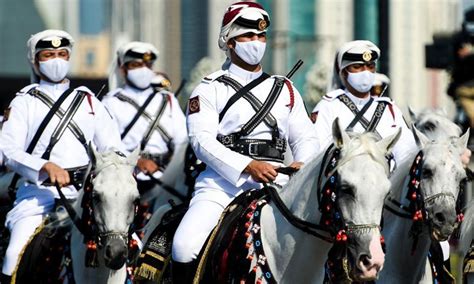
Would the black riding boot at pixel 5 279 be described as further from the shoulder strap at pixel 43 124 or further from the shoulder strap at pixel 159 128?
the shoulder strap at pixel 159 128

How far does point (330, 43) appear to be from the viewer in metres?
47.8

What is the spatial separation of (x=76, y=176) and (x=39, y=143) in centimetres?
47

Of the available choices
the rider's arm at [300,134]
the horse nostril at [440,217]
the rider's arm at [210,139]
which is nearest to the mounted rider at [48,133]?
the rider's arm at [210,139]

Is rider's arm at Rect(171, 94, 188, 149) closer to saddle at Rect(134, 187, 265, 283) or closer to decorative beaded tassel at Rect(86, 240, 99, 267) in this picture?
saddle at Rect(134, 187, 265, 283)

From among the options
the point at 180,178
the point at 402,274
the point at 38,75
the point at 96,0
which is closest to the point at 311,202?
the point at 402,274

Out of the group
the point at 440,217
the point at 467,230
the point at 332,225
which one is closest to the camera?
the point at 332,225

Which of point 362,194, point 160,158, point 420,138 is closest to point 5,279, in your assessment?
point 420,138

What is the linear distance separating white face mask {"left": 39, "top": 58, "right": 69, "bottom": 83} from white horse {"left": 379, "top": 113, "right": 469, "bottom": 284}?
3231 mm

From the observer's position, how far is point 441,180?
1385cm

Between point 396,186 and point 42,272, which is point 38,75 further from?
point 396,186

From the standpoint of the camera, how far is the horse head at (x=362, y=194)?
457 inches

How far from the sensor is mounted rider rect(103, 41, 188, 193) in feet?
67.8

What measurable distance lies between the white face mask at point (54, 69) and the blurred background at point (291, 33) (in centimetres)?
1432

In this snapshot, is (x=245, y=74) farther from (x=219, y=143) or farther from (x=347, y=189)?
(x=347, y=189)
